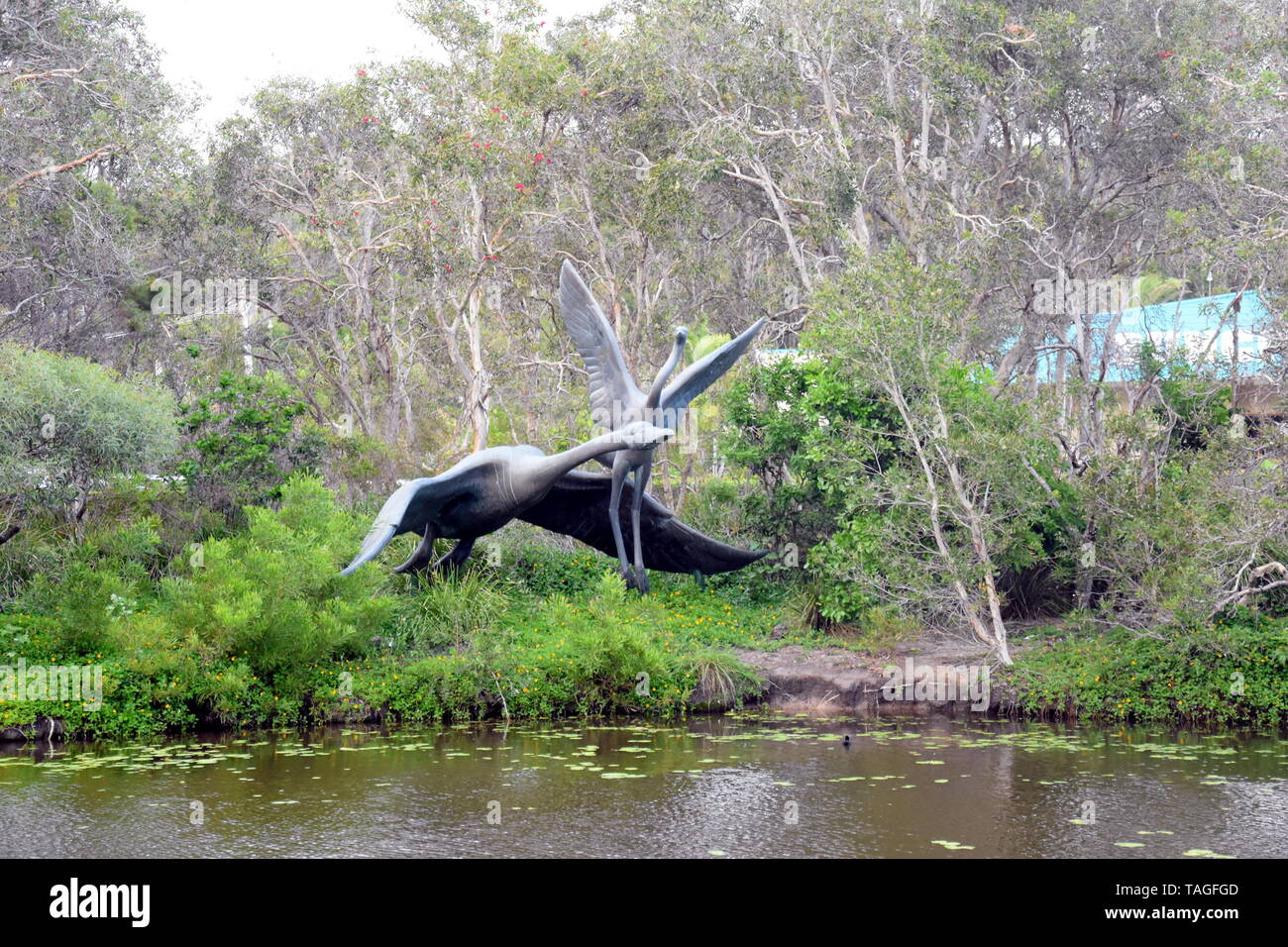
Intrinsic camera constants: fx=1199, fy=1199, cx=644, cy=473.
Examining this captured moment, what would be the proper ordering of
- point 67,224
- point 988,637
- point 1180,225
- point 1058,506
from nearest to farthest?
1. point 988,637
2. point 1058,506
3. point 1180,225
4. point 67,224

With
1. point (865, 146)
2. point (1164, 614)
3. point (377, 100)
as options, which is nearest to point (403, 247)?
point (377, 100)

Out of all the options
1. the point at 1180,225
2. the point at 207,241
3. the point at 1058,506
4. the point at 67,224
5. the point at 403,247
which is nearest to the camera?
the point at 1058,506

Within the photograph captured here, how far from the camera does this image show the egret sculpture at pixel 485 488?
44.1ft

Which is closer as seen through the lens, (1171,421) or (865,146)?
(1171,421)

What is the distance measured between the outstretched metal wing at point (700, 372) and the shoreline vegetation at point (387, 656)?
250cm

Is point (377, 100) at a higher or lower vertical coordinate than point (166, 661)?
higher

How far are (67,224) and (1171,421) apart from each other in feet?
52.6

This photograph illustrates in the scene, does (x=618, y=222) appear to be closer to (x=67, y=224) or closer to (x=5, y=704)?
(x=67, y=224)

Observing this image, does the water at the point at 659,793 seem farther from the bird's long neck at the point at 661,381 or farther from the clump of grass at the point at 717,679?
the bird's long neck at the point at 661,381

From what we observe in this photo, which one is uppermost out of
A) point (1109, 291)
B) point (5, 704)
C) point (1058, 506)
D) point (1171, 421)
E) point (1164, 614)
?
point (1109, 291)

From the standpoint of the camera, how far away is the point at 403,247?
1983cm

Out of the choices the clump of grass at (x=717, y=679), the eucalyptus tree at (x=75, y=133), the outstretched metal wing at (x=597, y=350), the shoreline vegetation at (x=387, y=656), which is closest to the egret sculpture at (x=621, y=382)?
the outstretched metal wing at (x=597, y=350)

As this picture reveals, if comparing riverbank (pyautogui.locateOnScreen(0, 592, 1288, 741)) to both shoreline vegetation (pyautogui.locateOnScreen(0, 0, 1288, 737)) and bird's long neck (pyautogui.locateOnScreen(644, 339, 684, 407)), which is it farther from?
bird's long neck (pyautogui.locateOnScreen(644, 339, 684, 407))

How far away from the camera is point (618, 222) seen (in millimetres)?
21984
